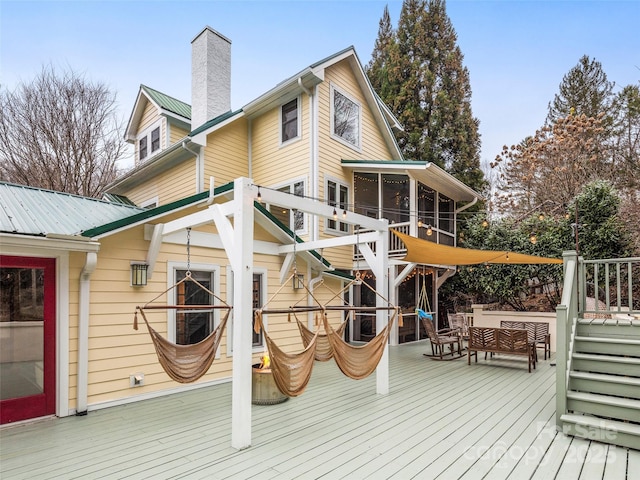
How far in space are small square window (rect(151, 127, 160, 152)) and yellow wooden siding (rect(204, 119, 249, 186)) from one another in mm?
3053

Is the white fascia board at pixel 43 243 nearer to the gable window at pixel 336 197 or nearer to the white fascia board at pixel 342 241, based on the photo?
the white fascia board at pixel 342 241

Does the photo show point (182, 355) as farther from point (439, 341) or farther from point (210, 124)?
point (210, 124)

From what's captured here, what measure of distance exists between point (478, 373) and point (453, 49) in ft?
53.1

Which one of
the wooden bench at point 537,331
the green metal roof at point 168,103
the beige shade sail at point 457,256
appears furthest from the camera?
the green metal roof at point 168,103

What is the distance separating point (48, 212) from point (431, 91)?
1605cm

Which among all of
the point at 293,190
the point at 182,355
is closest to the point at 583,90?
the point at 293,190

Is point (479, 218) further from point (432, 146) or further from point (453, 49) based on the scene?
point (453, 49)

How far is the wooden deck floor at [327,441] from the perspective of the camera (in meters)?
2.97

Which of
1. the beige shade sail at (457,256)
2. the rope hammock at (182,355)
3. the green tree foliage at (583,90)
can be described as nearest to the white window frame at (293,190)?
the beige shade sail at (457,256)

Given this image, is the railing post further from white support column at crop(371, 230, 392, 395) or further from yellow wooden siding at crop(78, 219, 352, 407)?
yellow wooden siding at crop(78, 219, 352, 407)

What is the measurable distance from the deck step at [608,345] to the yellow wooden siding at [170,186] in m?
8.00

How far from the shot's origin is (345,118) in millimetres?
9445

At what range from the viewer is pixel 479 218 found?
11648mm

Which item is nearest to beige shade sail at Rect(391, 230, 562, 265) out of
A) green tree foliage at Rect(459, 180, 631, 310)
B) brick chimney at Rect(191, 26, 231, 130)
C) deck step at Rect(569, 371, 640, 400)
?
green tree foliage at Rect(459, 180, 631, 310)
